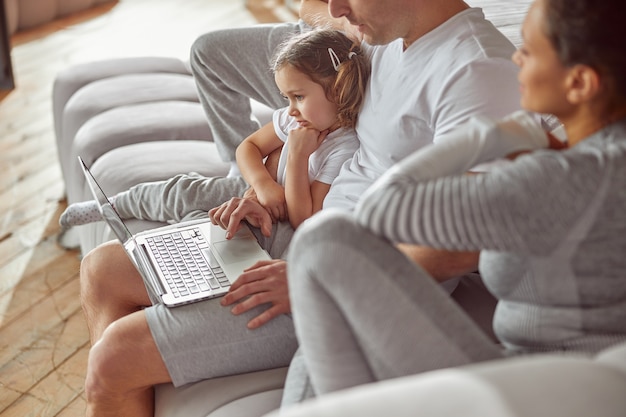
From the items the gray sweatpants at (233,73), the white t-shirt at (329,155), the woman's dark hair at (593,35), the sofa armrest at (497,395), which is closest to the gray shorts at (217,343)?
the white t-shirt at (329,155)

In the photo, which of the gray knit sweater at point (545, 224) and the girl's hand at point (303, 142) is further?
the girl's hand at point (303, 142)

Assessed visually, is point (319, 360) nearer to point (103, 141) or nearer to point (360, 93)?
point (360, 93)

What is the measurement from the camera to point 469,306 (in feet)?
5.00

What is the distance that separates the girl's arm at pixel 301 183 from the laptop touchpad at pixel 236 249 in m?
0.12

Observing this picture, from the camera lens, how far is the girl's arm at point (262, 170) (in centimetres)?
175

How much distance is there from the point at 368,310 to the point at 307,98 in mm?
817

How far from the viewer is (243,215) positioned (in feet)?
5.54

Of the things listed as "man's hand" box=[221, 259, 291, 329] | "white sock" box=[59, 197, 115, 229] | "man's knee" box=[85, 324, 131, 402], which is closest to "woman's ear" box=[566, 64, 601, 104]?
"man's hand" box=[221, 259, 291, 329]

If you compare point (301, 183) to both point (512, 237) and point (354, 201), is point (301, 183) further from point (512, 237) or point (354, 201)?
point (512, 237)

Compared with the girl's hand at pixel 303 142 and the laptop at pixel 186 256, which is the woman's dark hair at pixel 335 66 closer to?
the girl's hand at pixel 303 142

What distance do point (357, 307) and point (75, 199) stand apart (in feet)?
5.31

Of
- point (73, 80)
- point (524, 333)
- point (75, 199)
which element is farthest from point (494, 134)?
point (73, 80)

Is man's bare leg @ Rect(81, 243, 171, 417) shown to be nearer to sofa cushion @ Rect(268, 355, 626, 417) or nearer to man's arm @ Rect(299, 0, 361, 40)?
sofa cushion @ Rect(268, 355, 626, 417)

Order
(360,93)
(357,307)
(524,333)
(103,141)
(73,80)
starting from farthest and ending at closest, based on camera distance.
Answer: (73,80) < (103,141) < (360,93) < (524,333) < (357,307)
